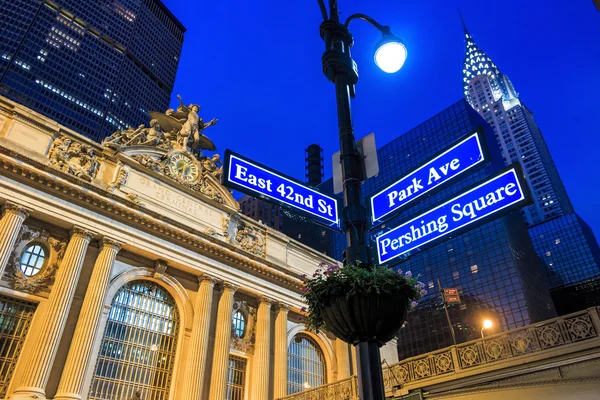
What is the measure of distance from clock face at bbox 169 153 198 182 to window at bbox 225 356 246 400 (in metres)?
12.9

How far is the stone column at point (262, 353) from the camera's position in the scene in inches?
1110

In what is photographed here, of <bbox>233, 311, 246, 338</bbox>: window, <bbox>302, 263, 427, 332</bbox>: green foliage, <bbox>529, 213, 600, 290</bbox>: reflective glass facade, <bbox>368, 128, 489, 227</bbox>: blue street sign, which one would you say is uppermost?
<bbox>529, 213, 600, 290</bbox>: reflective glass facade

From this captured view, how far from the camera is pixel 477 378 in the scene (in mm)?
12508

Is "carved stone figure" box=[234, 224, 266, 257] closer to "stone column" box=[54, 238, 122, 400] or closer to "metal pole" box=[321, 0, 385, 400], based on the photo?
"stone column" box=[54, 238, 122, 400]

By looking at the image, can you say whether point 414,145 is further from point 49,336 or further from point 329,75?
point 329,75

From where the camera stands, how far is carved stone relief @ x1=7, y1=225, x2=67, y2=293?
22.0 meters

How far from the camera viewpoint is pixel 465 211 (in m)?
6.26

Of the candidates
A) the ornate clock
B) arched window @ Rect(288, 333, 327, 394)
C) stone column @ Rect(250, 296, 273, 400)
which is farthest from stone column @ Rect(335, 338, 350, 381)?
the ornate clock

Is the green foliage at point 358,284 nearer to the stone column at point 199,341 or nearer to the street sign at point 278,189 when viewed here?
the street sign at point 278,189

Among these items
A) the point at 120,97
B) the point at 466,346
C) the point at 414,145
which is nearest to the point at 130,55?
the point at 120,97

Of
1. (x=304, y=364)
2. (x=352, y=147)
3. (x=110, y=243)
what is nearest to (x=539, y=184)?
(x=304, y=364)

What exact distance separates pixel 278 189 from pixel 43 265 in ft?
70.0

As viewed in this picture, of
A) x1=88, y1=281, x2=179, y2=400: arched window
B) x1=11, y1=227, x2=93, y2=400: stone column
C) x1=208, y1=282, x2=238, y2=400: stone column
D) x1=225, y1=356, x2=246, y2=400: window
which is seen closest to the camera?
x1=11, y1=227, x2=93, y2=400: stone column

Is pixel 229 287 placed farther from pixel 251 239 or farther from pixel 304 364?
pixel 304 364
